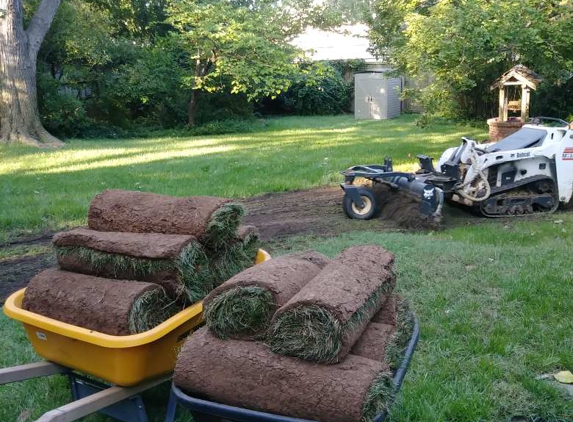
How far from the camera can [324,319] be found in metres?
2.32

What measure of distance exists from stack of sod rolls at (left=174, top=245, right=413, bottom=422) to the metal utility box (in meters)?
27.0

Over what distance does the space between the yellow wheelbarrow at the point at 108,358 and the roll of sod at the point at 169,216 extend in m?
0.43

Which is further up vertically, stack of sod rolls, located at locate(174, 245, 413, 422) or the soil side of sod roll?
the soil side of sod roll

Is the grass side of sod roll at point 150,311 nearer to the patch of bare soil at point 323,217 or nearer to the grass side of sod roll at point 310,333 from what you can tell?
the grass side of sod roll at point 310,333

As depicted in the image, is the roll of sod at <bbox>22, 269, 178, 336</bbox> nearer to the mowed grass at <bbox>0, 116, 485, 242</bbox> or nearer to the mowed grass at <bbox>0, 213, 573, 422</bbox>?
the mowed grass at <bbox>0, 213, 573, 422</bbox>

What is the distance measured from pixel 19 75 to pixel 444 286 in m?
16.7

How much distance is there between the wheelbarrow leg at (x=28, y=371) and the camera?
317 cm

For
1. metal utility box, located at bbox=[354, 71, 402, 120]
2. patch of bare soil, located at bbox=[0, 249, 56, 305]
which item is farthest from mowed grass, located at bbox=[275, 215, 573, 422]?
metal utility box, located at bbox=[354, 71, 402, 120]

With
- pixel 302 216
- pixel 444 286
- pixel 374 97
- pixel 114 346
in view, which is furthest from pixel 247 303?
pixel 374 97

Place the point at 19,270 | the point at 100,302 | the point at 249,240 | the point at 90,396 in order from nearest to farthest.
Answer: the point at 90,396 < the point at 100,302 < the point at 249,240 < the point at 19,270

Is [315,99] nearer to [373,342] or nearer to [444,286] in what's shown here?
[444,286]

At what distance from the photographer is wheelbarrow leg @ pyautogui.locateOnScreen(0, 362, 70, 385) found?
317cm

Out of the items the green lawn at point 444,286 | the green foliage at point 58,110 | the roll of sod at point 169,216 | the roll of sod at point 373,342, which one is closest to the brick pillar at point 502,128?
the green lawn at point 444,286

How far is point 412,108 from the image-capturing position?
32.0 m
